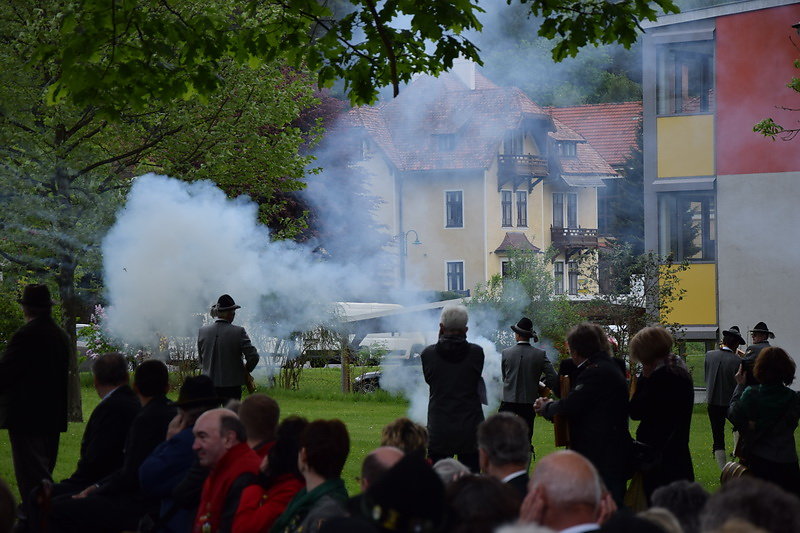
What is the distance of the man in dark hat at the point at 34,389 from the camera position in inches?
343

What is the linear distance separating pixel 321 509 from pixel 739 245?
59.4 ft

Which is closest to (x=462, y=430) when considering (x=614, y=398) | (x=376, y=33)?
(x=614, y=398)

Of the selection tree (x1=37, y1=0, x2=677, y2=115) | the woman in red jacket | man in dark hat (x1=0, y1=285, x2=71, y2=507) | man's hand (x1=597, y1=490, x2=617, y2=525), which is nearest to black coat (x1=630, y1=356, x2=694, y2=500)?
the woman in red jacket

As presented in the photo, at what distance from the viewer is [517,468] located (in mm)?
5273

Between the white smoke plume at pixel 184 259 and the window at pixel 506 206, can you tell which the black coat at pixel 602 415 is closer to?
the white smoke plume at pixel 184 259

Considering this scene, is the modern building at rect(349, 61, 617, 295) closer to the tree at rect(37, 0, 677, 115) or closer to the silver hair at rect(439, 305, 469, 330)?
the tree at rect(37, 0, 677, 115)

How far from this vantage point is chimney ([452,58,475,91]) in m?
43.0

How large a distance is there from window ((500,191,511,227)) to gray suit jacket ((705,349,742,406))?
36.0 meters

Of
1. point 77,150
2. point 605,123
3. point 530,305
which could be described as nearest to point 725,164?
point 530,305

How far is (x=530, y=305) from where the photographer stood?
26.2 meters

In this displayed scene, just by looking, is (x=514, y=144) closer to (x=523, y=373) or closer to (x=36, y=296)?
(x=523, y=373)

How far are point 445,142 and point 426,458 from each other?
40545 millimetres

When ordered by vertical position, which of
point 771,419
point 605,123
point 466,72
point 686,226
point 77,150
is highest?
point 466,72

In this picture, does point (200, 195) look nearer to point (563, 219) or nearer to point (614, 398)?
point (614, 398)
